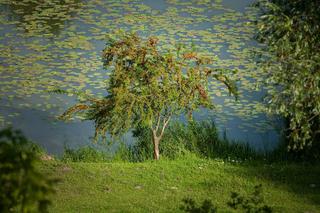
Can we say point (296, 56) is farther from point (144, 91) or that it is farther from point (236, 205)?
point (144, 91)

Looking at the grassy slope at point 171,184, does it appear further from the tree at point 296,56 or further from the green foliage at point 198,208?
the tree at point 296,56

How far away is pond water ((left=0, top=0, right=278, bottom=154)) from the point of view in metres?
10.2

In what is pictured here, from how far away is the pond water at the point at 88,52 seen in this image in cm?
1019

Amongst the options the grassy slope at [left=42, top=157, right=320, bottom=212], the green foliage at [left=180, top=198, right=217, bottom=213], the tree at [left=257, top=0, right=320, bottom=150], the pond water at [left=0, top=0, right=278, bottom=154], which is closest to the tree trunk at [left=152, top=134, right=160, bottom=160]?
the grassy slope at [left=42, top=157, right=320, bottom=212]

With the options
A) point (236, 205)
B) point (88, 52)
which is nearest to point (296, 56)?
point (236, 205)

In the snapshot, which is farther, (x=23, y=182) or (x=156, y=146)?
(x=156, y=146)

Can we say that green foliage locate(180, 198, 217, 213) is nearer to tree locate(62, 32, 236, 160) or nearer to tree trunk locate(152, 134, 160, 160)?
tree locate(62, 32, 236, 160)

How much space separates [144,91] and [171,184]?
1.46m

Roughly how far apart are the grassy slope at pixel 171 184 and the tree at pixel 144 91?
61cm

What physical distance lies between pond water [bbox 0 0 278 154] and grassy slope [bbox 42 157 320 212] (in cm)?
163

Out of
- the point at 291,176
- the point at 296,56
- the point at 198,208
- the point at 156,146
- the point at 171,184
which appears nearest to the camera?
the point at 296,56

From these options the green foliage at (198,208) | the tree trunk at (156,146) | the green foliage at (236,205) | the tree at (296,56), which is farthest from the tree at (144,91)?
the tree at (296,56)

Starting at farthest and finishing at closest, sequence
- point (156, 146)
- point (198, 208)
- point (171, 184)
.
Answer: point (156, 146)
point (171, 184)
point (198, 208)

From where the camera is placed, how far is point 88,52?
1295 cm
